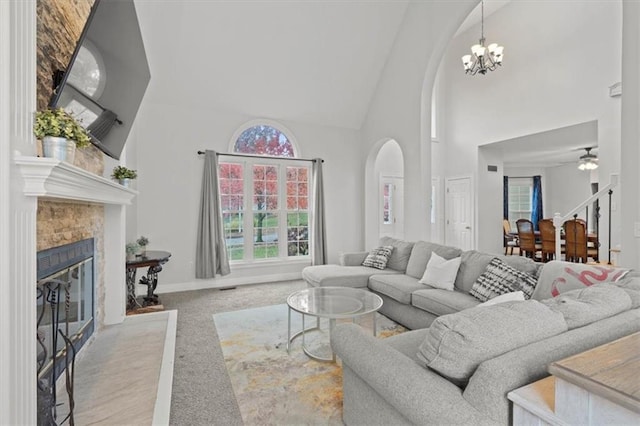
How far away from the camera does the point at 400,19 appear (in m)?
4.99

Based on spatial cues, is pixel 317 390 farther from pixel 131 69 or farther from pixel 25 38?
pixel 131 69

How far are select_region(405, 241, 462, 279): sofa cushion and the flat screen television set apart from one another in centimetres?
318

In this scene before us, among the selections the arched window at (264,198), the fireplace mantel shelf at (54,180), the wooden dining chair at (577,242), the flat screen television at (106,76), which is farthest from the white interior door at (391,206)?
the fireplace mantel shelf at (54,180)

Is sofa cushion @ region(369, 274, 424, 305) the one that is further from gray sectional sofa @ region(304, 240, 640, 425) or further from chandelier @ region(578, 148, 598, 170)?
chandelier @ region(578, 148, 598, 170)

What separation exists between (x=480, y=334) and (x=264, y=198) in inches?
180

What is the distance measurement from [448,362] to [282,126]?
4958mm

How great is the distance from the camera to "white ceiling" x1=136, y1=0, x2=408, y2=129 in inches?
162

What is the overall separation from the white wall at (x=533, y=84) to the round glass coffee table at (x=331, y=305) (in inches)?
167

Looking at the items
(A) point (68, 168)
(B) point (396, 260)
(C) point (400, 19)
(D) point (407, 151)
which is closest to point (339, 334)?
(A) point (68, 168)

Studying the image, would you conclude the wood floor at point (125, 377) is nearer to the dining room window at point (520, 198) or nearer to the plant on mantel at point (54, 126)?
the plant on mantel at point (54, 126)

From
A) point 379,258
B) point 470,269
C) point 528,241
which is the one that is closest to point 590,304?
point 470,269

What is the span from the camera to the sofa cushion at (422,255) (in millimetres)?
3408

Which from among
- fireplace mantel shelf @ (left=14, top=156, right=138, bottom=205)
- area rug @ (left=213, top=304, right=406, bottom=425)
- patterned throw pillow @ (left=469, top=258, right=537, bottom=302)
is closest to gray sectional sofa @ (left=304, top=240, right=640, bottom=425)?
area rug @ (left=213, top=304, right=406, bottom=425)

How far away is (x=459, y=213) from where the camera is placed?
6605 millimetres
